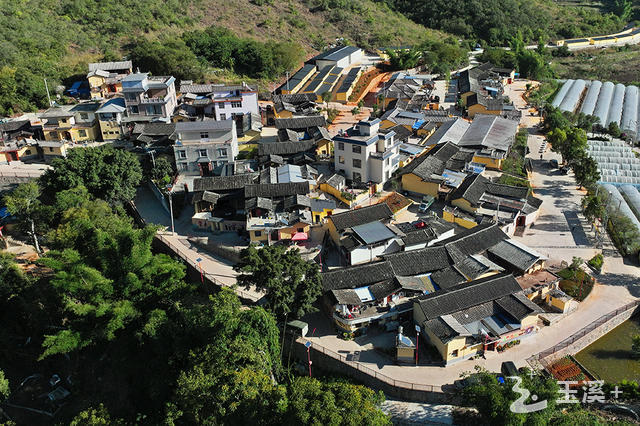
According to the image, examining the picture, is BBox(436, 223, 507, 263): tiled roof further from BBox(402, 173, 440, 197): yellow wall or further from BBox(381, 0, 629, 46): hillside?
BBox(381, 0, 629, 46): hillside

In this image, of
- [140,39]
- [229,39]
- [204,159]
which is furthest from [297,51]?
[204,159]

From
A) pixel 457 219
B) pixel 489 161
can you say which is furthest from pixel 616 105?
pixel 457 219

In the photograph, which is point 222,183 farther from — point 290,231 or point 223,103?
point 223,103

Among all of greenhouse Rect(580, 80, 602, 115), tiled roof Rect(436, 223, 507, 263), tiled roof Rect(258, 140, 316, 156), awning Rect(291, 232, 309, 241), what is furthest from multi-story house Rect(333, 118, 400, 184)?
greenhouse Rect(580, 80, 602, 115)

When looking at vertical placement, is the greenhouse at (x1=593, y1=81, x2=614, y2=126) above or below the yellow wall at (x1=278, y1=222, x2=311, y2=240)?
below

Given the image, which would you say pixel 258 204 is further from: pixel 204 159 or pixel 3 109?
pixel 3 109

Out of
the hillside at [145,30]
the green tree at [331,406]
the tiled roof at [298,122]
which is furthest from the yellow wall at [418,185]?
the hillside at [145,30]
